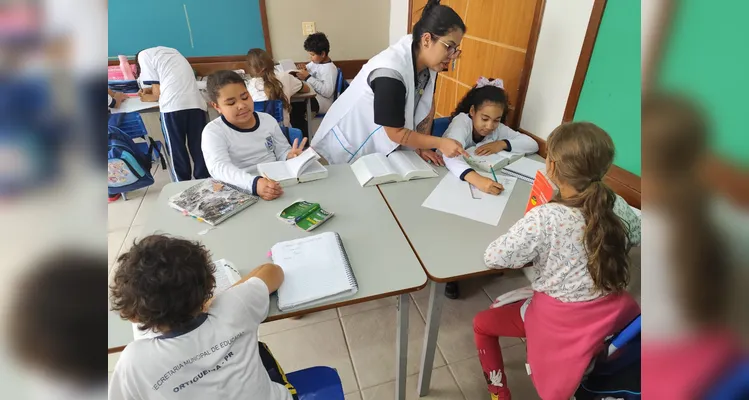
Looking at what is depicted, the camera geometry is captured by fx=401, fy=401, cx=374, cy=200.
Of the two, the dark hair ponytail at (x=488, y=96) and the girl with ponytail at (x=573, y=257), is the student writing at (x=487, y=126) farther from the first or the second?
the girl with ponytail at (x=573, y=257)

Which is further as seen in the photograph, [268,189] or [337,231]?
[268,189]

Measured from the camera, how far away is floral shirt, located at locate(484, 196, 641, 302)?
1.02 m

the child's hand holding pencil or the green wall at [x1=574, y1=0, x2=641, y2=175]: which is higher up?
the green wall at [x1=574, y1=0, x2=641, y2=175]

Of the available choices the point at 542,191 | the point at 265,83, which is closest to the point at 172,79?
the point at 265,83

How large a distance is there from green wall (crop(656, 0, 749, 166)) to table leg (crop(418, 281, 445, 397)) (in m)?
1.08

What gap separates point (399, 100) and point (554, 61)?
0.76m

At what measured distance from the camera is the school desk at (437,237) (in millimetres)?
1164

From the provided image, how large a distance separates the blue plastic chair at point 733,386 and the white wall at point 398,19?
3860 millimetres

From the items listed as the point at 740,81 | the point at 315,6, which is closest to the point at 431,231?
the point at 740,81

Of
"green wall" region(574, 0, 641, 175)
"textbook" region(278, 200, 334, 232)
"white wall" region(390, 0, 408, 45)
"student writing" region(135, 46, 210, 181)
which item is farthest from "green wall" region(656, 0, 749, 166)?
"white wall" region(390, 0, 408, 45)

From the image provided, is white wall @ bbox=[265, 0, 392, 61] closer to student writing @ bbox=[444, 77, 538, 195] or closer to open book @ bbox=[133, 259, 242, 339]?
student writing @ bbox=[444, 77, 538, 195]

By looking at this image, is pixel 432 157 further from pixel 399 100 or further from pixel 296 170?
pixel 296 170

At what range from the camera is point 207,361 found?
2.56ft

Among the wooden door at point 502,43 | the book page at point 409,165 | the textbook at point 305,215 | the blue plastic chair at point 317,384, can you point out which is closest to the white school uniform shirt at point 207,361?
the blue plastic chair at point 317,384
